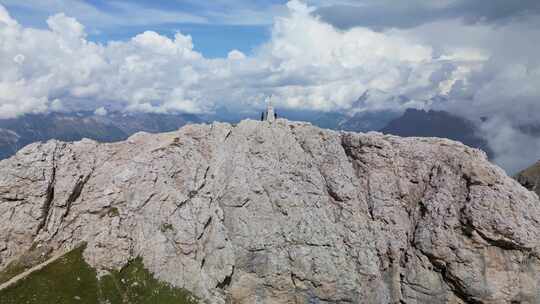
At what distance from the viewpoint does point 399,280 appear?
87.3m

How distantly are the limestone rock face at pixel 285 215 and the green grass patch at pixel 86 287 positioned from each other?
2.03 meters

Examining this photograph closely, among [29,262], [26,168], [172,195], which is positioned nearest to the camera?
[29,262]

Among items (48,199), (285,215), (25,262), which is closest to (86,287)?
(25,262)

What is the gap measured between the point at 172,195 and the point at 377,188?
4048 centimetres

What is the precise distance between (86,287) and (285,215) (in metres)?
37.2

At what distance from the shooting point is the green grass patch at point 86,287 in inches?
2542

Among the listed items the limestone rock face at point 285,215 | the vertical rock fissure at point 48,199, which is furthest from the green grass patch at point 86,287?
the vertical rock fissure at point 48,199

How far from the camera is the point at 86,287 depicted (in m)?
67.7

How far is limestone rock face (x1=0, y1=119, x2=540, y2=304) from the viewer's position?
75.5 meters

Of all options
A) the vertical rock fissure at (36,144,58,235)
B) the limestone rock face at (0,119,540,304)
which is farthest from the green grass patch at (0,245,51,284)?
the vertical rock fissure at (36,144,58,235)

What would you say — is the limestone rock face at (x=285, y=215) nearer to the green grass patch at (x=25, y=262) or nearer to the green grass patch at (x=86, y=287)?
the green grass patch at (x=25, y=262)

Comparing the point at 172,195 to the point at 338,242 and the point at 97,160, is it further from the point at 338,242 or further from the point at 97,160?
the point at 338,242

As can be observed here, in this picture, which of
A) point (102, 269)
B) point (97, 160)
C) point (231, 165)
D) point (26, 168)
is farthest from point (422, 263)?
point (26, 168)

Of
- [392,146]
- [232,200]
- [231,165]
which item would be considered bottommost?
[232,200]
